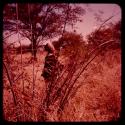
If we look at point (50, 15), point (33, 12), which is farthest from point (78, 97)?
point (33, 12)

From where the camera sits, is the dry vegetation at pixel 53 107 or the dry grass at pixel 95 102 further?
the dry grass at pixel 95 102

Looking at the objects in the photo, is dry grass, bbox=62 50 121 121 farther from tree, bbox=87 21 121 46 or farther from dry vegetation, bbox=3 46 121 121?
tree, bbox=87 21 121 46

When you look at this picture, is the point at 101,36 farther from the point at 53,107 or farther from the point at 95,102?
the point at 53,107

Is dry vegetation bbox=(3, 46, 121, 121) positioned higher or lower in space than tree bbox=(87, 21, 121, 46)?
lower

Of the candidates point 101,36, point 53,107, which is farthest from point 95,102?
point 101,36

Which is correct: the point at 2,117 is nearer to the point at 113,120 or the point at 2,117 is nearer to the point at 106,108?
the point at 113,120

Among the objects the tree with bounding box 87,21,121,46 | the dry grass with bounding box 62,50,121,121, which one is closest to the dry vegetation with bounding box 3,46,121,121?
the dry grass with bounding box 62,50,121,121

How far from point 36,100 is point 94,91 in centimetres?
183

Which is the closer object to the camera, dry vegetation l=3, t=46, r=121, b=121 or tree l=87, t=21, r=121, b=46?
dry vegetation l=3, t=46, r=121, b=121

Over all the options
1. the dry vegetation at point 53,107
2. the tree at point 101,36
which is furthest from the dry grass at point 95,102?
the tree at point 101,36

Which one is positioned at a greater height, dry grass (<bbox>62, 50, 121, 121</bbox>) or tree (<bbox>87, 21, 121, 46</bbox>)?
tree (<bbox>87, 21, 121, 46</bbox>)

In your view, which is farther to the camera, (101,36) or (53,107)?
(101,36)

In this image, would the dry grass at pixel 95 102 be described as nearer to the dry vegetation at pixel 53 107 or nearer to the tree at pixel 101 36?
the dry vegetation at pixel 53 107

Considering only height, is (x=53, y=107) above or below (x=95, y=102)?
above
